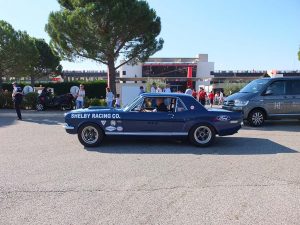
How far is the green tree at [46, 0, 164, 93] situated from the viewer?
2094 cm

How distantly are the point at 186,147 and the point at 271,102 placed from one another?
222 inches

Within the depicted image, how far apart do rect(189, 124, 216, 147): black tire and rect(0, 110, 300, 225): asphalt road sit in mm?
233

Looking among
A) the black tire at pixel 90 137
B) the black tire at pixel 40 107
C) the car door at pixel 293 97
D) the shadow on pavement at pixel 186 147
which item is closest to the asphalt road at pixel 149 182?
the shadow on pavement at pixel 186 147

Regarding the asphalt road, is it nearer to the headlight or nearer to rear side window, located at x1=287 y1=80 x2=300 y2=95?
the headlight

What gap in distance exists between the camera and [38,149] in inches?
341

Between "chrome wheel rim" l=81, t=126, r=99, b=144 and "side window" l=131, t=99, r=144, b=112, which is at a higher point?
"side window" l=131, t=99, r=144, b=112

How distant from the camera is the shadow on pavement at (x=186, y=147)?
8.41 m

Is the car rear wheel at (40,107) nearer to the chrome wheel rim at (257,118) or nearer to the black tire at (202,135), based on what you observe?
the chrome wheel rim at (257,118)

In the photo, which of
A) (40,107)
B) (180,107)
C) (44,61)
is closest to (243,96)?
(180,107)

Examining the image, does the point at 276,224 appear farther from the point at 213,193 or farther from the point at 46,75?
the point at 46,75

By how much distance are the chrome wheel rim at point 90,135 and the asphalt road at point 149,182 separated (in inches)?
11.5

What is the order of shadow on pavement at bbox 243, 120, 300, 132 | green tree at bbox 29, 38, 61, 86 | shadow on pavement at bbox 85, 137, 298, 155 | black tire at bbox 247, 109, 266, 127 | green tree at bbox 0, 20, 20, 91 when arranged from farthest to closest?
green tree at bbox 29, 38, 61, 86
green tree at bbox 0, 20, 20, 91
black tire at bbox 247, 109, 266, 127
shadow on pavement at bbox 243, 120, 300, 132
shadow on pavement at bbox 85, 137, 298, 155

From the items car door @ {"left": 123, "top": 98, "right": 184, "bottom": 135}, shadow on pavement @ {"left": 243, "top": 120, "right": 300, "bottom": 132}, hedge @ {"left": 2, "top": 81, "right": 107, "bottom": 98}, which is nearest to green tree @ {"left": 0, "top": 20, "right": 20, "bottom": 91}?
hedge @ {"left": 2, "top": 81, "right": 107, "bottom": 98}

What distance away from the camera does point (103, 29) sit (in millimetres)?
21812
